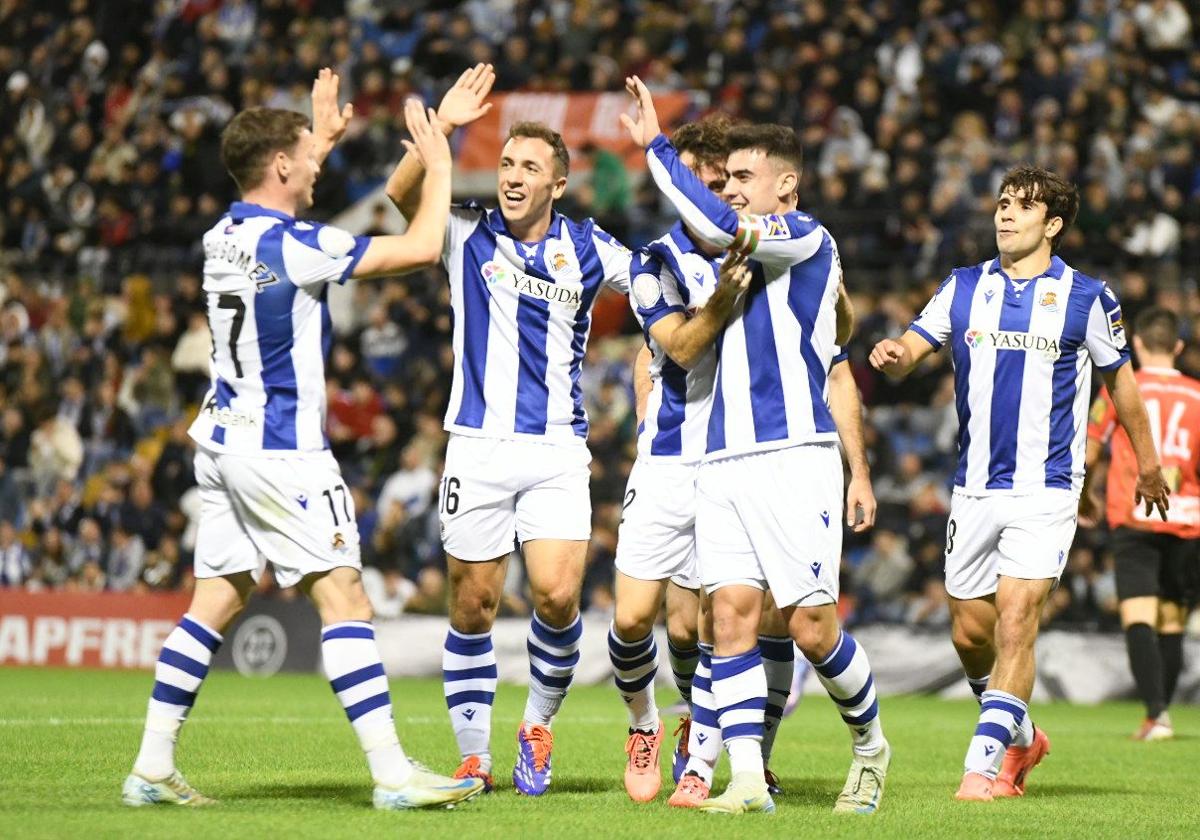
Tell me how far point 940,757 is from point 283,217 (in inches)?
201

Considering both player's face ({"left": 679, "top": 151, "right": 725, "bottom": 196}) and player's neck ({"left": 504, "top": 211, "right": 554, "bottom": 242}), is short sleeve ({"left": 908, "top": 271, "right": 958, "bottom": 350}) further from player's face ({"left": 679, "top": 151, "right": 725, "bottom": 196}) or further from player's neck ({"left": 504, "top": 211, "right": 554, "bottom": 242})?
player's neck ({"left": 504, "top": 211, "right": 554, "bottom": 242})

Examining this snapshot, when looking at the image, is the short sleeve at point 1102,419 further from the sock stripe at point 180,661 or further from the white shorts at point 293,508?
the sock stripe at point 180,661

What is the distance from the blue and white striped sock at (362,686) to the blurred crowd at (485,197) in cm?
945

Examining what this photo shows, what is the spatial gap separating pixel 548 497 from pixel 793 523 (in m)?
1.20

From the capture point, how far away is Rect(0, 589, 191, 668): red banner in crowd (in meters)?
16.3

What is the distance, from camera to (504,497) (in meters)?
7.23

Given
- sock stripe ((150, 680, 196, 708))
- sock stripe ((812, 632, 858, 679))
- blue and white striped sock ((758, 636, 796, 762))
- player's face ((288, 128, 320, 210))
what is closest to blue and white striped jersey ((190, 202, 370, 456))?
player's face ((288, 128, 320, 210))

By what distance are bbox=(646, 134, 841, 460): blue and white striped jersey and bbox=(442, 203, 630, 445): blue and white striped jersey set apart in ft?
2.77

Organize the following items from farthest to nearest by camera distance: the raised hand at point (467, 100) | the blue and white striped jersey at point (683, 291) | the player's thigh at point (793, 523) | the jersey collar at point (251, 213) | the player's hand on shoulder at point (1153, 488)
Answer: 1. the player's hand on shoulder at point (1153, 488)
2. the blue and white striped jersey at point (683, 291)
3. the raised hand at point (467, 100)
4. the player's thigh at point (793, 523)
5. the jersey collar at point (251, 213)

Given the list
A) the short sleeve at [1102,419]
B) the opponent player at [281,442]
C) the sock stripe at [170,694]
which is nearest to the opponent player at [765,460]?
the opponent player at [281,442]

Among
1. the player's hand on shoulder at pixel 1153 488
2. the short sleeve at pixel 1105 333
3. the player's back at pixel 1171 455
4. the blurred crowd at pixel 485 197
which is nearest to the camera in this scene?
the short sleeve at pixel 1105 333

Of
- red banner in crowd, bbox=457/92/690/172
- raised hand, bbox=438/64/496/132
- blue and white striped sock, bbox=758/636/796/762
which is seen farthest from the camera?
red banner in crowd, bbox=457/92/690/172

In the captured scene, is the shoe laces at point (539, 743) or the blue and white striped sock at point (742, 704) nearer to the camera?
the blue and white striped sock at point (742, 704)

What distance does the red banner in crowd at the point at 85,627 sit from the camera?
16312 millimetres
